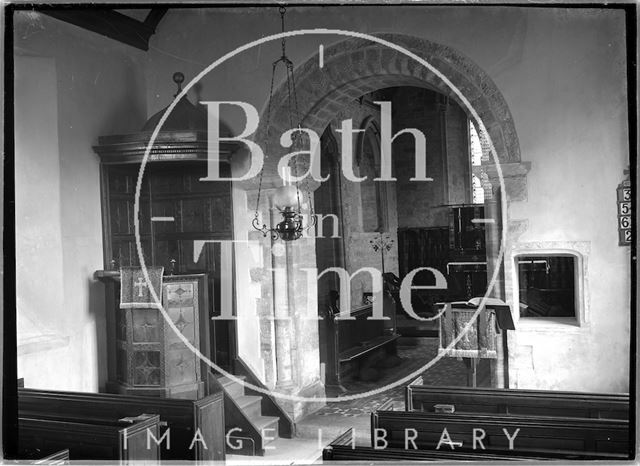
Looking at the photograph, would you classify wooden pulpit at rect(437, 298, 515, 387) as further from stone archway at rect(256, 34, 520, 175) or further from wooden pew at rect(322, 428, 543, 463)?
wooden pew at rect(322, 428, 543, 463)

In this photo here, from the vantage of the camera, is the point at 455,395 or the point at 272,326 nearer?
the point at 455,395

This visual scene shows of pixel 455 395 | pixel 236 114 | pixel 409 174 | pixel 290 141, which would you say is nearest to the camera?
pixel 455 395

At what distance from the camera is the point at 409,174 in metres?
13.5

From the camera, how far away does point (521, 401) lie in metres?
4.63

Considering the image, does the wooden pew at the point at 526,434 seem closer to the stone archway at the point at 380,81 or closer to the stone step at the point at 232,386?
the stone archway at the point at 380,81

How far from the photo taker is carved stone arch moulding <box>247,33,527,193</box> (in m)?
5.13

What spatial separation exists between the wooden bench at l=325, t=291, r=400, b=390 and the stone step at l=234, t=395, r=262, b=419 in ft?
5.35

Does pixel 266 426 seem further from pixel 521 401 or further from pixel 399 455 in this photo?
pixel 399 455

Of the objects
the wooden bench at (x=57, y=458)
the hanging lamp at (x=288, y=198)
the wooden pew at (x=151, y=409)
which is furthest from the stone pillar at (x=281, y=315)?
the wooden bench at (x=57, y=458)

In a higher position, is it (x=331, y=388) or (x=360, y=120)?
Result: (x=360, y=120)

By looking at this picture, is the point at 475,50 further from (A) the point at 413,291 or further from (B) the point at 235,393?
(A) the point at 413,291

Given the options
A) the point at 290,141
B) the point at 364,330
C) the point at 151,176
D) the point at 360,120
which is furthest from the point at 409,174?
the point at 151,176

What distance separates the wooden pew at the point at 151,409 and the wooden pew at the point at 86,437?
0.39 metres

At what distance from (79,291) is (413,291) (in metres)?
9.79
